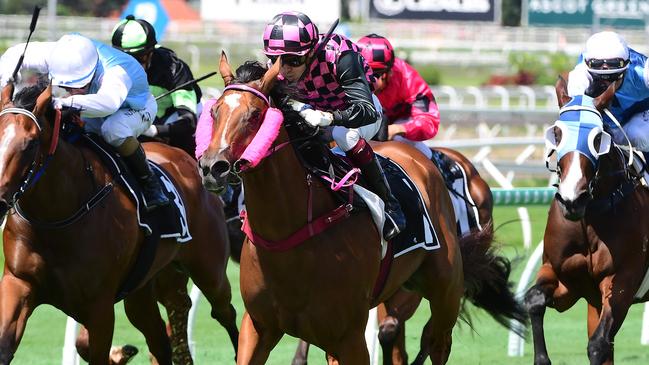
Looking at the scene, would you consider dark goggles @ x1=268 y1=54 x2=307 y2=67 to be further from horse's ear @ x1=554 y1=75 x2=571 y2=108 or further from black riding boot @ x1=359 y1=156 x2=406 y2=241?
horse's ear @ x1=554 y1=75 x2=571 y2=108

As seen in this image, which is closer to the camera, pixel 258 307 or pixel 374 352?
pixel 258 307

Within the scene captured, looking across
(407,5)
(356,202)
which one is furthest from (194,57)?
(356,202)

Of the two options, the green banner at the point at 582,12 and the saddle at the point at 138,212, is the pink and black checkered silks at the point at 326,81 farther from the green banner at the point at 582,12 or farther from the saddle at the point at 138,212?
the green banner at the point at 582,12

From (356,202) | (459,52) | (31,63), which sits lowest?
(459,52)

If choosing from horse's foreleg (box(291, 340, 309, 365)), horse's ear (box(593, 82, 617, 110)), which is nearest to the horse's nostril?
horse's ear (box(593, 82, 617, 110))

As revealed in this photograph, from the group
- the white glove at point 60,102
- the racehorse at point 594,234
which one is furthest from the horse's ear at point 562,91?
the white glove at point 60,102

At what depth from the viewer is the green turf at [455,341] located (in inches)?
316

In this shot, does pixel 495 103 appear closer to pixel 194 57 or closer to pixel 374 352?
pixel 194 57

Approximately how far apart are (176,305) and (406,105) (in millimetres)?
2110

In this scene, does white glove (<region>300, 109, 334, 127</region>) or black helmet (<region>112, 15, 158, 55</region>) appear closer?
white glove (<region>300, 109, 334, 127</region>)

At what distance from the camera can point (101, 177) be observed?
6105mm

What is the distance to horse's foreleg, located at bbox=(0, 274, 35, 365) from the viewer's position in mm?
5539

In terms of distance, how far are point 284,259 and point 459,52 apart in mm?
37432

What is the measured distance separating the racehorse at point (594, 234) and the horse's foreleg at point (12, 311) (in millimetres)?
2602
